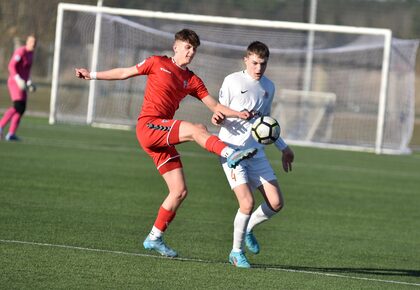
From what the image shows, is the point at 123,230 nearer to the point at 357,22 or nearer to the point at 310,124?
the point at 310,124

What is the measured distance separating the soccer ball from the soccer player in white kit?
32 centimetres

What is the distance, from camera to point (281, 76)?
30.0 meters

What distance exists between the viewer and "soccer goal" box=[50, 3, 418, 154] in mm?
28672

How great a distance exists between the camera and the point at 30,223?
35.8ft

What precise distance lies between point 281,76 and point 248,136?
20640 millimetres

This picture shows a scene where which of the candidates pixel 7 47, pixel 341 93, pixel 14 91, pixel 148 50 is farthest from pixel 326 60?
pixel 7 47

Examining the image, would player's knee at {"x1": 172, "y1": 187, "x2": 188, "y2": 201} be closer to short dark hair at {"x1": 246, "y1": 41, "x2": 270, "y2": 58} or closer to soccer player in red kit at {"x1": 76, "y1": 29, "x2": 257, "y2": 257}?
soccer player in red kit at {"x1": 76, "y1": 29, "x2": 257, "y2": 257}

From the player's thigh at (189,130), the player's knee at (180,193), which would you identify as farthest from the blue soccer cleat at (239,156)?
the player's knee at (180,193)

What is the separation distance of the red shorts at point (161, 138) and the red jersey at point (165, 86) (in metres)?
0.12

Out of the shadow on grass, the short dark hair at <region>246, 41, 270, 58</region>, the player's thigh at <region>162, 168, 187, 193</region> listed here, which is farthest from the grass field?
the short dark hair at <region>246, 41, 270, 58</region>

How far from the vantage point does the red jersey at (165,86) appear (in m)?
9.27

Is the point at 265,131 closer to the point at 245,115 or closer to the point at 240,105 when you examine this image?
the point at 245,115

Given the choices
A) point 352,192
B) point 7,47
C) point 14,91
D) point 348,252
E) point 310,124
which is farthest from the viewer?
point 7,47

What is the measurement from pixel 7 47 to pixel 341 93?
1848 centimetres
